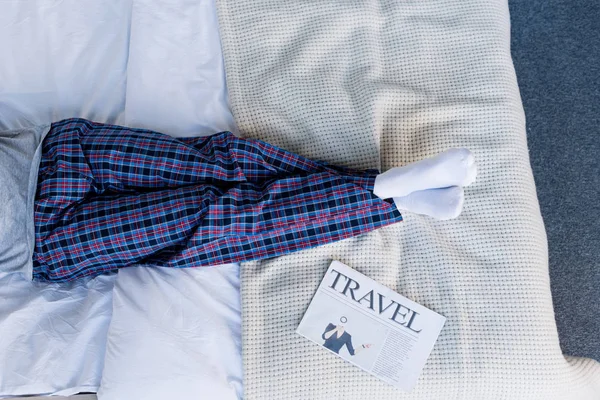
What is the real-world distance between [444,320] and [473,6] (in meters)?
0.71

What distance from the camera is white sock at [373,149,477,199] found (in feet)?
3.18

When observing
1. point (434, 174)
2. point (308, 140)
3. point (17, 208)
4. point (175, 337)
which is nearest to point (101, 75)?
point (17, 208)

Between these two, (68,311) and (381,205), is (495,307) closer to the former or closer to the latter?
(381,205)

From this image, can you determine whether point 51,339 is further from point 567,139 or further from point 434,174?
point 567,139

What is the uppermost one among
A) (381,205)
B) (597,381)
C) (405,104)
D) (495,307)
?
(405,104)

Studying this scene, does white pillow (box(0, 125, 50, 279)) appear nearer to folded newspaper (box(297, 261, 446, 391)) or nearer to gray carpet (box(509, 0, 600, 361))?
folded newspaper (box(297, 261, 446, 391))

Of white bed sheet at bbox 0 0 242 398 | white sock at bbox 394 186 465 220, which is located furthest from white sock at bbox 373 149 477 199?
white bed sheet at bbox 0 0 242 398

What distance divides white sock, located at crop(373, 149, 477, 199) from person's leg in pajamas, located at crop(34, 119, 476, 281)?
0.04 meters

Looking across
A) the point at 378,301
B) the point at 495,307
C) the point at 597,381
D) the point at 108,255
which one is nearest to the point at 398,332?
the point at 378,301

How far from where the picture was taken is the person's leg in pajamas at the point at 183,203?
1.01 metres

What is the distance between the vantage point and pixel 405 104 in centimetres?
112

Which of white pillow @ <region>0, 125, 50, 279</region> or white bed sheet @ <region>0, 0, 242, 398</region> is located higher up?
white bed sheet @ <region>0, 0, 242, 398</region>

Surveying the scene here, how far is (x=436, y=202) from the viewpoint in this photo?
0.99 meters

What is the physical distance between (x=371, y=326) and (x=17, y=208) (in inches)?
29.2
